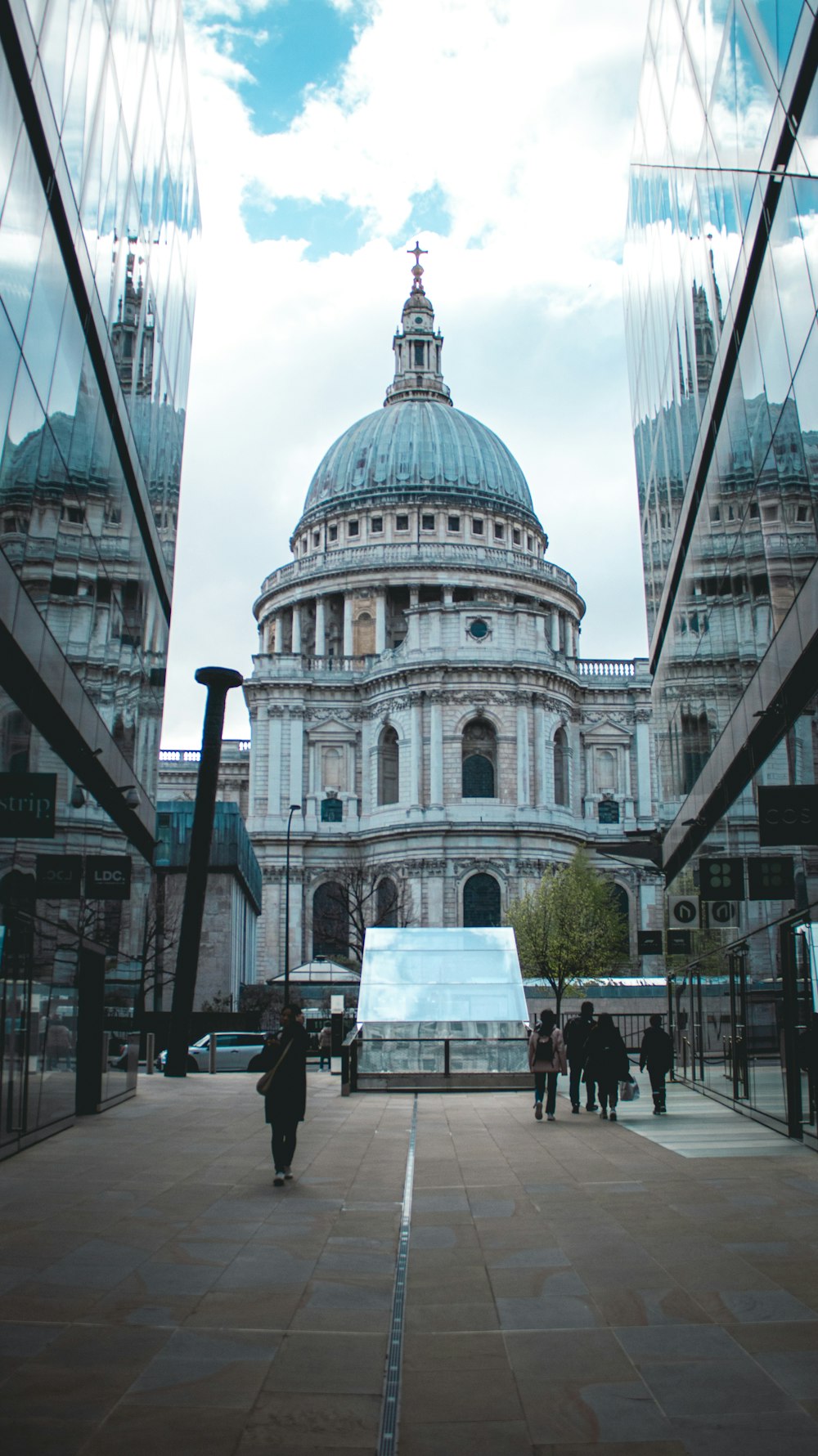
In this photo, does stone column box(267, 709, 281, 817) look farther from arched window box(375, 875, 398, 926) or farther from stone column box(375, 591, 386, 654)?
stone column box(375, 591, 386, 654)

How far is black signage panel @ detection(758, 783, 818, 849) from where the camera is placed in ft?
51.5

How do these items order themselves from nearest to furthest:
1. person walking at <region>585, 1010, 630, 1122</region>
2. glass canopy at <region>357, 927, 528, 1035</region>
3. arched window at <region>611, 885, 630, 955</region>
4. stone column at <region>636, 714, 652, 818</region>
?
person walking at <region>585, 1010, 630, 1122</region> < glass canopy at <region>357, 927, 528, 1035</region> < arched window at <region>611, 885, 630, 955</region> < stone column at <region>636, 714, 652, 818</region>

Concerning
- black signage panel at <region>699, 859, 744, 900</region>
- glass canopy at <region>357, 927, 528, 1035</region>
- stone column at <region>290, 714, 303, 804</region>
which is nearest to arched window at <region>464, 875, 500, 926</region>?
stone column at <region>290, 714, 303, 804</region>

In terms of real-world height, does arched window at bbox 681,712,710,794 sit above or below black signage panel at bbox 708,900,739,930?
above

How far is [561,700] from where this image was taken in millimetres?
86750

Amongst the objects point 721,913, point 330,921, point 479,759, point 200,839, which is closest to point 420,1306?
point 721,913

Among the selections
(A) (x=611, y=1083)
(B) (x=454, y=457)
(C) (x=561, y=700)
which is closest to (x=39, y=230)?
(A) (x=611, y=1083)

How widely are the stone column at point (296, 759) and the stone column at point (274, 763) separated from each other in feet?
2.56

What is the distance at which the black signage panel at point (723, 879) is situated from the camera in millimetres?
21047

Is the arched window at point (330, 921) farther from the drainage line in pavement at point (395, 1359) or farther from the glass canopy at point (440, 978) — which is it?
the drainage line in pavement at point (395, 1359)

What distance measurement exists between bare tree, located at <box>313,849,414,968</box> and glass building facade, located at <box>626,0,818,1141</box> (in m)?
48.5

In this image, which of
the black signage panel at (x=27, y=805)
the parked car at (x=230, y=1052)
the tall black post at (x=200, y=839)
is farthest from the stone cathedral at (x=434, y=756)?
the black signage panel at (x=27, y=805)

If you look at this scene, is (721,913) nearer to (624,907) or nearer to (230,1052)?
(230,1052)

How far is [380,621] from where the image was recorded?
332 ft
